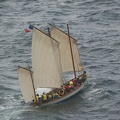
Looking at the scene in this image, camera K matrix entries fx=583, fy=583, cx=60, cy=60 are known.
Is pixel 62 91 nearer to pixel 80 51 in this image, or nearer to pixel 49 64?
pixel 49 64

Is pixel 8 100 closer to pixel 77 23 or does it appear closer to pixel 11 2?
pixel 77 23

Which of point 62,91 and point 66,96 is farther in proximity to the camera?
point 62,91

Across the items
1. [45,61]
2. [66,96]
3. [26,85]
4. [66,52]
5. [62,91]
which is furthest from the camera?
[66,52]

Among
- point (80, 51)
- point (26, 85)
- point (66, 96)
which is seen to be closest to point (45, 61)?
point (26, 85)

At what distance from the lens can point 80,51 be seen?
388ft

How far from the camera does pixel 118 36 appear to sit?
125000mm

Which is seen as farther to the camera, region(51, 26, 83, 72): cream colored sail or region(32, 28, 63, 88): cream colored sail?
region(51, 26, 83, 72): cream colored sail

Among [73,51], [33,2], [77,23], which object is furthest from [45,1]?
[73,51]

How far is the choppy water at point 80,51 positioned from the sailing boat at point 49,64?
83.6 inches

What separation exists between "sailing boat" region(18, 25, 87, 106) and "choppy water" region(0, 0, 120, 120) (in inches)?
83.6

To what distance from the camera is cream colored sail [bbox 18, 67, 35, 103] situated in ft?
299

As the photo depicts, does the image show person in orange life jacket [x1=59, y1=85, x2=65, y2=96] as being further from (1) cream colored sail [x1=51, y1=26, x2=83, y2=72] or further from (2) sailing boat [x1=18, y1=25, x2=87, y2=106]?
(1) cream colored sail [x1=51, y1=26, x2=83, y2=72]

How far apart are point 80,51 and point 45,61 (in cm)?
2459

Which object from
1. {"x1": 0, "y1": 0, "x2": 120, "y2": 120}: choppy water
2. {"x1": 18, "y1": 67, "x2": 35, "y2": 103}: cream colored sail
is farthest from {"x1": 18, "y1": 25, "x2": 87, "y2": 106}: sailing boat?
{"x1": 0, "y1": 0, "x2": 120, "y2": 120}: choppy water
